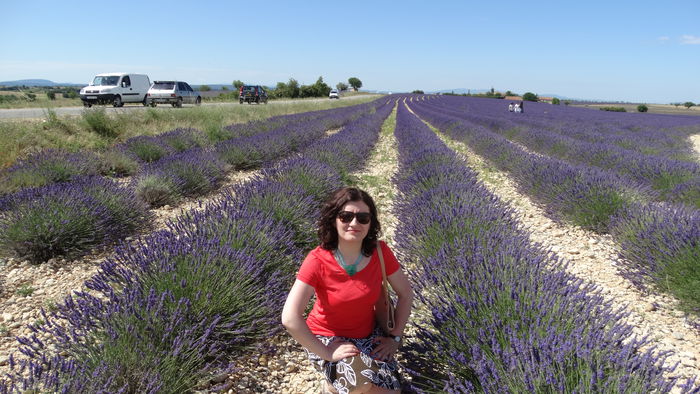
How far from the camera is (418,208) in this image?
366 centimetres

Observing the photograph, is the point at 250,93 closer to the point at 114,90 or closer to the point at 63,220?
the point at 114,90

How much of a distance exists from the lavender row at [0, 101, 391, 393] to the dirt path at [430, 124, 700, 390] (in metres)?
1.79

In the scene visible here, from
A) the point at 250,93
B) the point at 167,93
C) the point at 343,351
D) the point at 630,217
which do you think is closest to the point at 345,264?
the point at 343,351

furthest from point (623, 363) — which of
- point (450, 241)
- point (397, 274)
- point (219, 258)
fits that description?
point (219, 258)

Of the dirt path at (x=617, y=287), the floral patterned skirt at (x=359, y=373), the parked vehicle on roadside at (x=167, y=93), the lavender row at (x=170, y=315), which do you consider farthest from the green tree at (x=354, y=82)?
the floral patterned skirt at (x=359, y=373)

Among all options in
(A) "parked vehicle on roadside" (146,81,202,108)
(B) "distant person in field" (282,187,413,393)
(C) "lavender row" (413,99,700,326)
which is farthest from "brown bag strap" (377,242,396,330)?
(A) "parked vehicle on roadside" (146,81,202,108)

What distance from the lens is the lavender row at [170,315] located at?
59.1 inches

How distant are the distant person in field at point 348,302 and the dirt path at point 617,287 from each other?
98 cm

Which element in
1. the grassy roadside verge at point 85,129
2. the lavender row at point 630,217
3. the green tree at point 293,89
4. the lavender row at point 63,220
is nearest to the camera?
the lavender row at point 630,217

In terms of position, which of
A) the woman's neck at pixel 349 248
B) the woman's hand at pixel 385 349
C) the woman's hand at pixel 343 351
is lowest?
the woman's hand at pixel 385 349

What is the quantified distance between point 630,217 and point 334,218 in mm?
3434

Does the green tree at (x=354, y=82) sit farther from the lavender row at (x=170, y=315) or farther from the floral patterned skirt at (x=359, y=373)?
the floral patterned skirt at (x=359, y=373)

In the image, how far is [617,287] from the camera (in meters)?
2.96

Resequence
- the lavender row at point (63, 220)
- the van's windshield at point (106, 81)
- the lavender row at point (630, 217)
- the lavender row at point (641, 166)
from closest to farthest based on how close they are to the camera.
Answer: the lavender row at point (630, 217), the lavender row at point (63, 220), the lavender row at point (641, 166), the van's windshield at point (106, 81)
